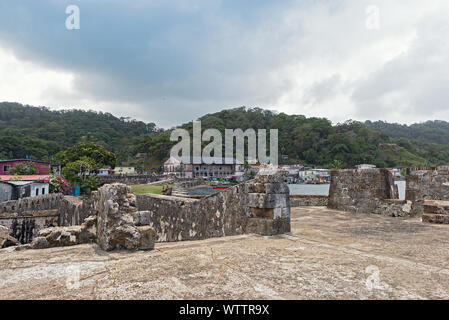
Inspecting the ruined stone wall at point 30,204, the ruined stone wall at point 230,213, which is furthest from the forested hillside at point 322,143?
the ruined stone wall at point 230,213

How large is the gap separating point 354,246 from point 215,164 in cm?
7386

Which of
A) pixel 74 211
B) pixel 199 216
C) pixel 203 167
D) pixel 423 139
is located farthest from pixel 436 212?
pixel 423 139

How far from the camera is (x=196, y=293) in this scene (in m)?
2.06

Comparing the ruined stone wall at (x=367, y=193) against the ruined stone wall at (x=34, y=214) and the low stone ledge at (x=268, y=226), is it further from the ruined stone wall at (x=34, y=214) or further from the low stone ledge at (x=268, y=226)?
the ruined stone wall at (x=34, y=214)

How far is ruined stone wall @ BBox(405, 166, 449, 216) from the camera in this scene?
264 inches

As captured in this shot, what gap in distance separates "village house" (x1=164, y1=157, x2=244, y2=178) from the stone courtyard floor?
231 feet

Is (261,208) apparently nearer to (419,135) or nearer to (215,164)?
(215,164)

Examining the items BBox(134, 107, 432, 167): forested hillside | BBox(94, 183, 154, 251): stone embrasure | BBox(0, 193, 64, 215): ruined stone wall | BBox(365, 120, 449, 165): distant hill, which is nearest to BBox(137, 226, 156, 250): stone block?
BBox(94, 183, 154, 251): stone embrasure

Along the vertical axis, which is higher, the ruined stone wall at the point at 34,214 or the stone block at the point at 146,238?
the stone block at the point at 146,238

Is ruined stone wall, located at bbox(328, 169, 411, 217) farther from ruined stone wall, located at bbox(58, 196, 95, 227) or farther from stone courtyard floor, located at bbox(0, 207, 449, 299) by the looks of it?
ruined stone wall, located at bbox(58, 196, 95, 227)

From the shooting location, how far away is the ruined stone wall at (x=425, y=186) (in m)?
6.71

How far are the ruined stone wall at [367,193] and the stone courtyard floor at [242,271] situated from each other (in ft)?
10.9

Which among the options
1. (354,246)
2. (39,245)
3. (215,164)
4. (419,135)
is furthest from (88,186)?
(419,135)

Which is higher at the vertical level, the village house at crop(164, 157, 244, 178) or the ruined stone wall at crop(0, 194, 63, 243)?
the village house at crop(164, 157, 244, 178)
